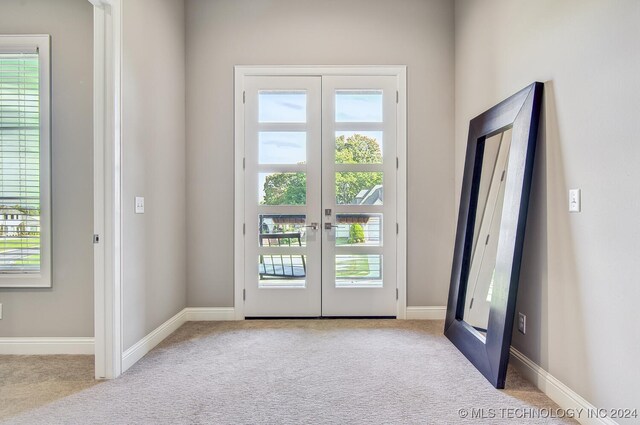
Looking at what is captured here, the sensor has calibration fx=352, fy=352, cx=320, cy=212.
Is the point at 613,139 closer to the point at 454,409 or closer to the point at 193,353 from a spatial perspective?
the point at 454,409

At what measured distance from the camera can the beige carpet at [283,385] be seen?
1.84 metres

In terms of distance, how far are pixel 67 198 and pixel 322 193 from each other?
2.08 meters

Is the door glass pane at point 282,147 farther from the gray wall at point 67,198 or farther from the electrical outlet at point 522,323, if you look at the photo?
the electrical outlet at point 522,323

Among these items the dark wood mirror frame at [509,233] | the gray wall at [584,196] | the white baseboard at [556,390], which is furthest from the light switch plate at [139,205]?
the white baseboard at [556,390]

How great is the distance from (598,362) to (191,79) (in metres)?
3.69

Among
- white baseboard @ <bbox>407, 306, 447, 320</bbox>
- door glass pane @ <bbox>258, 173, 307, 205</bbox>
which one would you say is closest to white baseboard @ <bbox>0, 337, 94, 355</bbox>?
door glass pane @ <bbox>258, 173, 307, 205</bbox>

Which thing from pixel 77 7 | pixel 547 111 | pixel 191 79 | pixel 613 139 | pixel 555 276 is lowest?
pixel 555 276

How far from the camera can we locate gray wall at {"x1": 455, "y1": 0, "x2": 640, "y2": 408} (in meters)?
1.53

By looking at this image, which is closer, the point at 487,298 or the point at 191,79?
the point at 487,298

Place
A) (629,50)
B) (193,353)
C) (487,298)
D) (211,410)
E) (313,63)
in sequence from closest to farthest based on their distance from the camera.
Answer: (629,50), (211,410), (487,298), (193,353), (313,63)

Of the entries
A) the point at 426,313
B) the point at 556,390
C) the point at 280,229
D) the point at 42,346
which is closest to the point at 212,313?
the point at 280,229

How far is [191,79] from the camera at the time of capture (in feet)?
11.2

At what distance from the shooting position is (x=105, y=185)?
221 centimetres

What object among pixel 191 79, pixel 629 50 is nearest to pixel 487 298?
pixel 629 50
